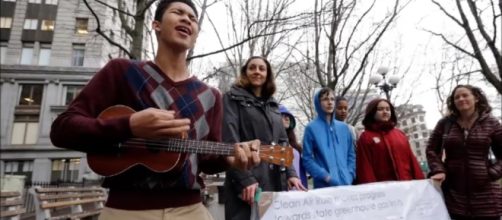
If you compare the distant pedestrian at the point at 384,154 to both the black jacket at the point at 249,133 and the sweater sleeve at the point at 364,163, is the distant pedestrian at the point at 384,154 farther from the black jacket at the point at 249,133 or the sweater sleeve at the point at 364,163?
the black jacket at the point at 249,133

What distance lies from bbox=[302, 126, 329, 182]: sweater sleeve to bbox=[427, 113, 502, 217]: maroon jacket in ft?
3.77

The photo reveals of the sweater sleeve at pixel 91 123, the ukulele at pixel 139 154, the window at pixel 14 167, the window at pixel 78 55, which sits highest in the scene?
the window at pixel 78 55

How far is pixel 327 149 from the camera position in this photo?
3529 millimetres

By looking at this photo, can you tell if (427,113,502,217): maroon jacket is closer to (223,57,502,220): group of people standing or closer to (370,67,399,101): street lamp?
(223,57,502,220): group of people standing

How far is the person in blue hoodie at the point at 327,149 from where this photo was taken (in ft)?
11.2

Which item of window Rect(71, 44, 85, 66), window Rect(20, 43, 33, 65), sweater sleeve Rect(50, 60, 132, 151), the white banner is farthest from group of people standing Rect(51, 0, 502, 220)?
window Rect(71, 44, 85, 66)

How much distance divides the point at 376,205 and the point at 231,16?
32.2ft

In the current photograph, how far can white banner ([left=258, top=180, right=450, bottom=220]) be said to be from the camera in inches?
102

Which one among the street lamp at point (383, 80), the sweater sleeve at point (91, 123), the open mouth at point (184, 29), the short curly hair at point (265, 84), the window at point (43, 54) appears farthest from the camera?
the street lamp at point (383, 80)

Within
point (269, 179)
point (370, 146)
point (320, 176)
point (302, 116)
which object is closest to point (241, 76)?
point (269, 179)

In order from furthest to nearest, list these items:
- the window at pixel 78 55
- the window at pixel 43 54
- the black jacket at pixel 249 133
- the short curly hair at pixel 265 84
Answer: the window at pixel 78 55
the window at pixel 43 54
the short curly hair at pixel 265 84
the black jacket at pixel 249 133

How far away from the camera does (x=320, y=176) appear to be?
3.35 meters

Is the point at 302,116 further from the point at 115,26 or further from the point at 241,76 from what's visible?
the point at 241,76

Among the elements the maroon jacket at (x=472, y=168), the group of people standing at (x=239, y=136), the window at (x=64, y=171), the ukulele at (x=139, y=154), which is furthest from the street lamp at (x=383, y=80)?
the ukulele at (x=139, y=154)
